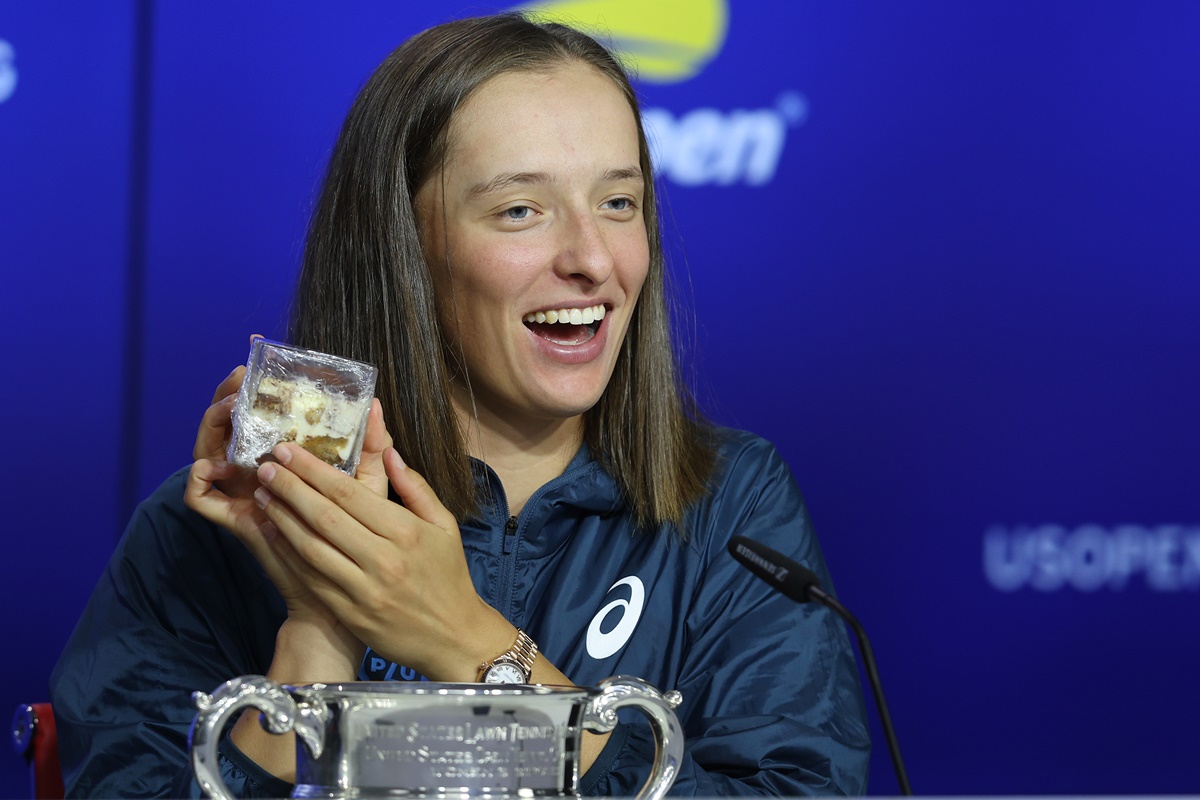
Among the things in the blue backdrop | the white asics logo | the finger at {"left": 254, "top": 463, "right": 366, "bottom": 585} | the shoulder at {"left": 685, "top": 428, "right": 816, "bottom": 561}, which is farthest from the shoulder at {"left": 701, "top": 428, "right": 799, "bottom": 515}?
the blue backdrop

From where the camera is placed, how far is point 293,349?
96 cm

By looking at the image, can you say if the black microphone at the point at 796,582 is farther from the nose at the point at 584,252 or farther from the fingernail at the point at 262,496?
the nose at the point at 584,252

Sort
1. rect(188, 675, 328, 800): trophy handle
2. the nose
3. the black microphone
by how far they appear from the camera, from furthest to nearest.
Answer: the nose
the black microphone
rect(188, 675, 328, 800): trophy handle

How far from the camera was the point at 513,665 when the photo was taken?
3.68 ft

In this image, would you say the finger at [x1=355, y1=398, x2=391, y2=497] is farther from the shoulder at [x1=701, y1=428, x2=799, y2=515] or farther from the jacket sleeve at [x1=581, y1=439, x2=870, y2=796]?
the shoulder at [x1=701, y1=428, x2=799, y2=515]

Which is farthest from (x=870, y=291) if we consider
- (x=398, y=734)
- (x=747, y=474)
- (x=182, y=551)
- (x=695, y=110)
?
(x=398, y=734)

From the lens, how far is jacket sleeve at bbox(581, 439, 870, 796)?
1184 mm

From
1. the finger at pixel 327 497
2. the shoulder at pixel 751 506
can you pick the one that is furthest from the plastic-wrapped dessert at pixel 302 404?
the shoulder at pixel 751 506

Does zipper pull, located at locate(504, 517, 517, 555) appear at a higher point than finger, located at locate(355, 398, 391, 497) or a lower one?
lower

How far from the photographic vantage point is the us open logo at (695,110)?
2355 millimetres

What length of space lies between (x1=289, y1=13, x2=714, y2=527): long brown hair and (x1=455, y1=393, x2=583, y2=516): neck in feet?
0.09

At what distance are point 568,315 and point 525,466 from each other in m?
0.18

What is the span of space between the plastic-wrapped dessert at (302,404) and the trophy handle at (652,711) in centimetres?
37

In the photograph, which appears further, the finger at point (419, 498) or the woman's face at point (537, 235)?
the woman's face at point (537, 235)
